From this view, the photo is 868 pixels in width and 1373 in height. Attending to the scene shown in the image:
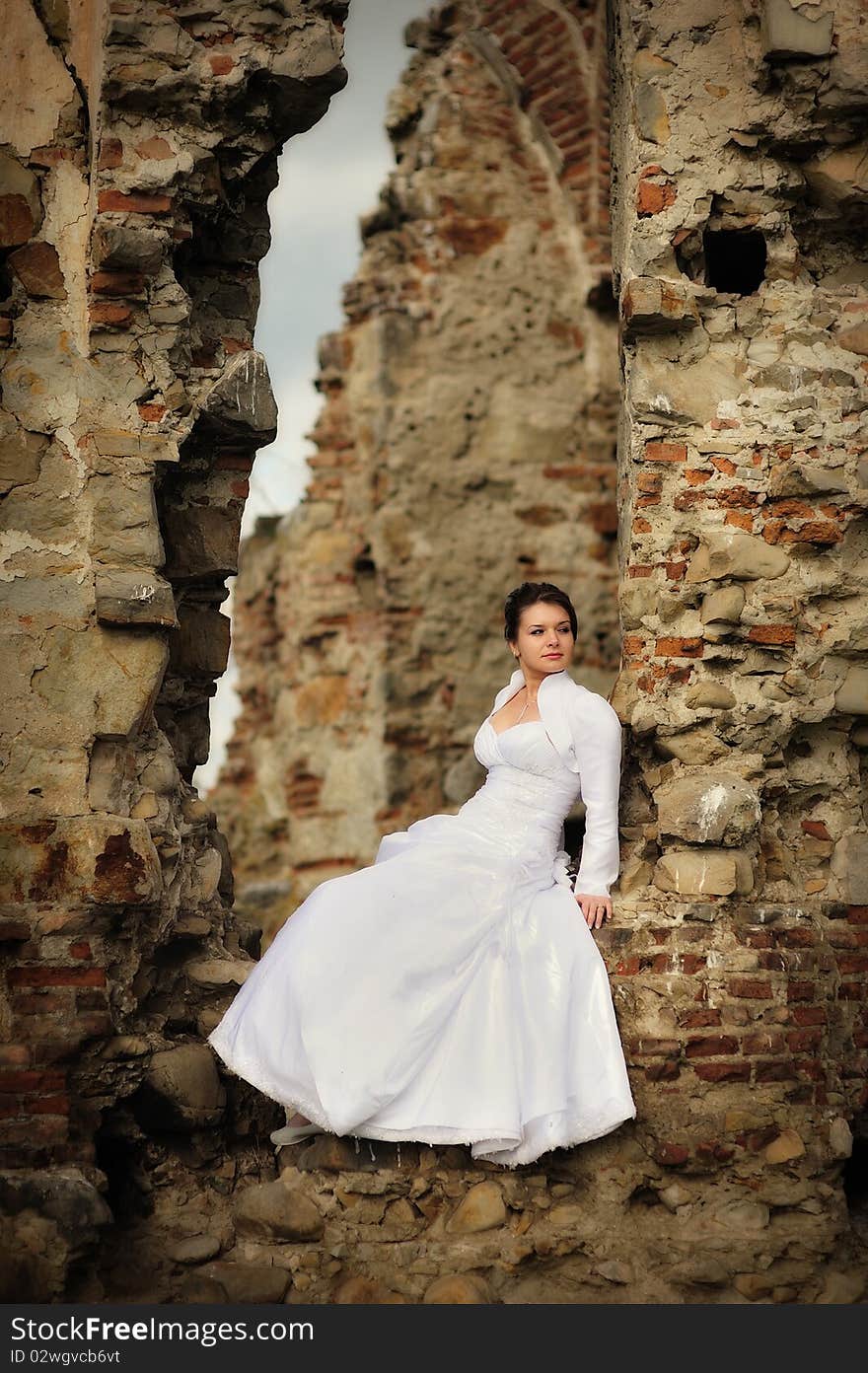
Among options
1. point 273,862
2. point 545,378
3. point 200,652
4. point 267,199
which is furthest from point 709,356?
point 273,862

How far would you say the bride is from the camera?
4105mm

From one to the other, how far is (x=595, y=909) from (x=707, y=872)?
1.20 feet

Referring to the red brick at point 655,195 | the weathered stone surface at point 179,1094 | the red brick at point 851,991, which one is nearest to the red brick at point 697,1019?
the red brick at point 851,991

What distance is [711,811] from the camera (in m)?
4.48

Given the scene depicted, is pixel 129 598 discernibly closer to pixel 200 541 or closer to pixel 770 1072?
pixel 200 541

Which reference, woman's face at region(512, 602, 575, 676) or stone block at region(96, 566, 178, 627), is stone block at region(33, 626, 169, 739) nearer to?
stone block at region(96, 566, 178, 627)

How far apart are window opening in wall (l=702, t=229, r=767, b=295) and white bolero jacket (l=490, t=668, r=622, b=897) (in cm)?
→ 150

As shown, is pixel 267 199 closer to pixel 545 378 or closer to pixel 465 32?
pixel 545 378

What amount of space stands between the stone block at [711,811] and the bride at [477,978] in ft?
0.60

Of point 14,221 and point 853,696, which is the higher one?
point 14,221

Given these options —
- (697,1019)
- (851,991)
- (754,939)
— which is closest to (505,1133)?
(697,1019)

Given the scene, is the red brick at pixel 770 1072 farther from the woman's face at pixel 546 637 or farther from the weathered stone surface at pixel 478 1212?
the woman's face at pixel 546 637

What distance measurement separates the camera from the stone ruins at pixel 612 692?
4234mm

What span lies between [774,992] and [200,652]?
7.24 ft
